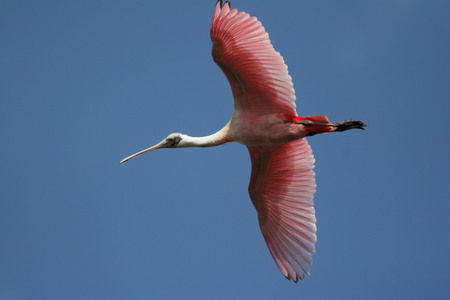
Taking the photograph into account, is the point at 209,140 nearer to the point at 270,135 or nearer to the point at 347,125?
the point at 270,135

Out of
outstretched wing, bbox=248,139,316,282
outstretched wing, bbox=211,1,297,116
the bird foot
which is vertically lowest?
outstretched wing, bbox=248,139,316,282

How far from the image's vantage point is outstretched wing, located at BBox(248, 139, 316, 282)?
9.01 metres

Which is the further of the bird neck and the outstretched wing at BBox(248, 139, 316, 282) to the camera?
the outstretched wing at BBox(248, 139, 316, 282)

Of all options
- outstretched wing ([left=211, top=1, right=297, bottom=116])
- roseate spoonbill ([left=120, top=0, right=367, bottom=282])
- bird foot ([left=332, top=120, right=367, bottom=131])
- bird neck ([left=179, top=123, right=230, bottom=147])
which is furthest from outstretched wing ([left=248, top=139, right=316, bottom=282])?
outstretched wing ([left=211, top=1, right=297, bottom=116])

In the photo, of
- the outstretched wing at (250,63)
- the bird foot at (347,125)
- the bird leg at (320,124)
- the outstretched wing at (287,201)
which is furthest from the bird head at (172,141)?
the bird foot at (347,125)

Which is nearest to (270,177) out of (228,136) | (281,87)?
(228,136)

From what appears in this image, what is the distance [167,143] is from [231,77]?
1596mm

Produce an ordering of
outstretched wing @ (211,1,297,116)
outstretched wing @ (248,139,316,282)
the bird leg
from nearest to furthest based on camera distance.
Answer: outstretched wing @ (211,1,297,116)
the bird leg
outstretched wing @ (248,139,316,282)

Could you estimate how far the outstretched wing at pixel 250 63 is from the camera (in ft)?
26.0

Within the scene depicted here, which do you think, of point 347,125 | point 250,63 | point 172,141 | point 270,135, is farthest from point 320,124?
point 172,141

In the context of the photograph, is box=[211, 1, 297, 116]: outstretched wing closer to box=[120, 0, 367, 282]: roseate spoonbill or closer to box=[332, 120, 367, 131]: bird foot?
box=[120, 0, 367, 282]: roseate spoonbill

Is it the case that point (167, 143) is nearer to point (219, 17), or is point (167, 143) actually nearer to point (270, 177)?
point (270, 177)

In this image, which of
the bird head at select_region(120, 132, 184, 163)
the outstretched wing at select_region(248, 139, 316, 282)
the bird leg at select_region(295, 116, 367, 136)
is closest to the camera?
the bird leg at select_region(295, 116, 367, 136)

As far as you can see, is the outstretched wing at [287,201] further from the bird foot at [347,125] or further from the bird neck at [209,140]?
the bird foot at [347,125]
